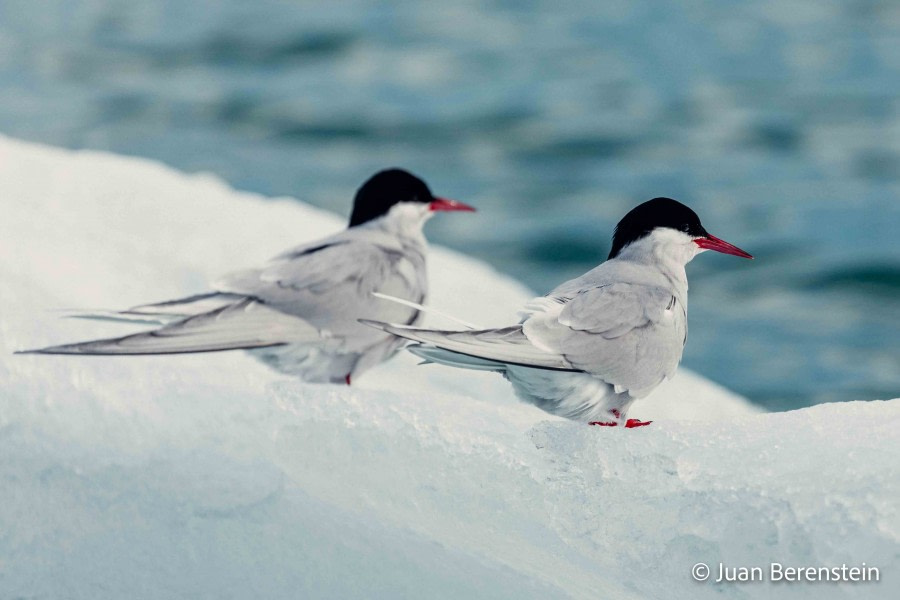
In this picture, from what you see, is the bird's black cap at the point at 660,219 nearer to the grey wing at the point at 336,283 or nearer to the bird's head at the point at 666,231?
the bird's head at the point at 666,231

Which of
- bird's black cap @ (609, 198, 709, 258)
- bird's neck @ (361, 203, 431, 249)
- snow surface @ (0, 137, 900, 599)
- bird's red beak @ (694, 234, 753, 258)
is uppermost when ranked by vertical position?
bird's black cap @ (609, 198, 709, 258)

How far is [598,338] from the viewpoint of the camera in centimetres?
256

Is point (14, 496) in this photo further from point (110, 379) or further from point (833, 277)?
point (833, 277)

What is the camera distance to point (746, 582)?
2393mm

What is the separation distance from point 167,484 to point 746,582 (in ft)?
3.92

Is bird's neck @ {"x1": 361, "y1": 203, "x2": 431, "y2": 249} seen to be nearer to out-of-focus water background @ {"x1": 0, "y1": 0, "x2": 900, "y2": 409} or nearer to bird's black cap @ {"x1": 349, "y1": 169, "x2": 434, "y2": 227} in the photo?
bird's black cap @ {"x1": 349, "y1": 169, "x2": 434, "y2": 227}

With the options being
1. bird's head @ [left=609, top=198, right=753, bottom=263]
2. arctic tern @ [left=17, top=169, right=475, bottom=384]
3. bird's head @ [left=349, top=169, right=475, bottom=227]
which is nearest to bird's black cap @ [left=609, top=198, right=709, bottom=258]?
bird's head @ [left=609, top=198, right=753, bottom=263]

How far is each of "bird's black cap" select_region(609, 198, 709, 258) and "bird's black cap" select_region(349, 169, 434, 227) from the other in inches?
36.6

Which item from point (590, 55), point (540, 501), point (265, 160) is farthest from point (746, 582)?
point (590, 55)

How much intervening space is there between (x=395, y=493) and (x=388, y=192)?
1138 mm

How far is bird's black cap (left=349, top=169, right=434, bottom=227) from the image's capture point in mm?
3619

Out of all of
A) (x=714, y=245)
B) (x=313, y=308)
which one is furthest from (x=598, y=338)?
(x=313, y=308)

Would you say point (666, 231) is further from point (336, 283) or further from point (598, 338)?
point (336, 283)

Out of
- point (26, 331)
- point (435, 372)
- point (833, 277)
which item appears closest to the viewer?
point (26, 331)
